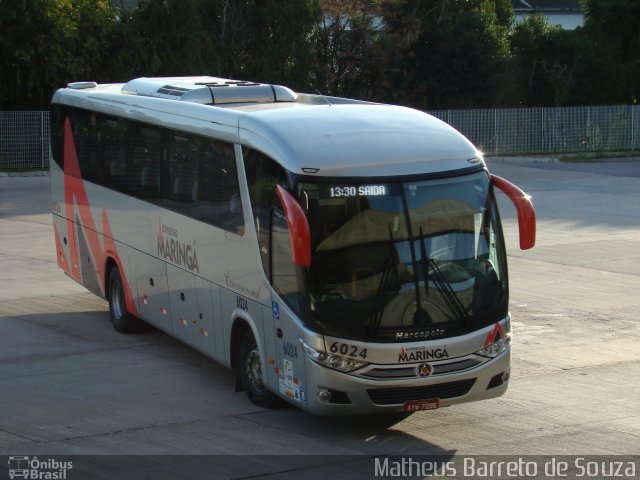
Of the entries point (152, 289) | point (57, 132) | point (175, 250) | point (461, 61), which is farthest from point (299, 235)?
point (461, 61)

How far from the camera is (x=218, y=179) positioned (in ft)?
39.1

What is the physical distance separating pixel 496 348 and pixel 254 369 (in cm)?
256

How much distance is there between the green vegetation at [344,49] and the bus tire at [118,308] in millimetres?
23158

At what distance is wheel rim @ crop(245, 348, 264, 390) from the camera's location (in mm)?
11188

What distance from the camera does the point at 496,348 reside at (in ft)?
33.5

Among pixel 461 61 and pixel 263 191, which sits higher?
pixel 461 61

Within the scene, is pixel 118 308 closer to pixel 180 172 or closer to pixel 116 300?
pixel 116 300

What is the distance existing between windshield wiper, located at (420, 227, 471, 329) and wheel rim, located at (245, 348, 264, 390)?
7.10 ft

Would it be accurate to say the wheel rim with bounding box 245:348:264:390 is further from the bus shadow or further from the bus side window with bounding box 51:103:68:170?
the bus side window with bounding box 51:103:68:170

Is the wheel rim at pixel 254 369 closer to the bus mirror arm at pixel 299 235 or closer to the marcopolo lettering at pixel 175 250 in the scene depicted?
the marcopolo lettering at pixel 175 250

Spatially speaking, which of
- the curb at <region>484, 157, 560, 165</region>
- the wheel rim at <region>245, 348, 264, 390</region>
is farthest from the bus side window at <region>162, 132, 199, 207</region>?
the curb at <region>484, 157, 560, 165</region>

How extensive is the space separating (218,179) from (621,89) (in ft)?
137

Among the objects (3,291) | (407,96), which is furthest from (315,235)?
(407,96)

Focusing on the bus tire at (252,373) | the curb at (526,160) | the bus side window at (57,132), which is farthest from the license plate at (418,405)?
the curb at (526,160)
